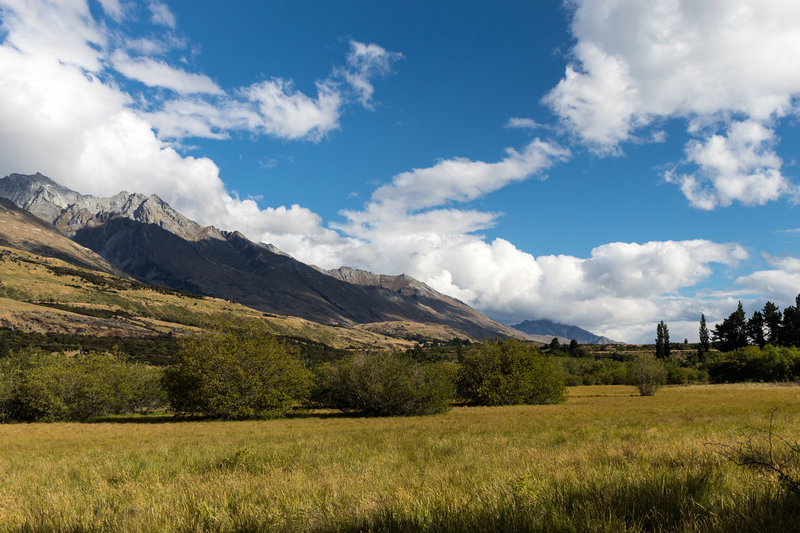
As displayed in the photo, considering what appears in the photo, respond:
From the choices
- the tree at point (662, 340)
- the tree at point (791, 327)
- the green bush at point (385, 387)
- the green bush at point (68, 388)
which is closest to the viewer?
the green bush at point (68, 388)

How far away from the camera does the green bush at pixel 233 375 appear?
1752 inches

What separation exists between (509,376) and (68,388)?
56743 mm

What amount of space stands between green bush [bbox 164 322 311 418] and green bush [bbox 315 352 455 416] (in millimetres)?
6168

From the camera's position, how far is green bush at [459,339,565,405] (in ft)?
206

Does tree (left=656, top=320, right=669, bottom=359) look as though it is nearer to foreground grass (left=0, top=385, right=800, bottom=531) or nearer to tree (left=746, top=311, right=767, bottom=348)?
tree (left=746, top=311, right=767, bottom=348)

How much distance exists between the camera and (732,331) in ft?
473

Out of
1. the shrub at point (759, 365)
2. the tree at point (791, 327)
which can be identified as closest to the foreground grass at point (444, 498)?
the shrub at point (759, 365)

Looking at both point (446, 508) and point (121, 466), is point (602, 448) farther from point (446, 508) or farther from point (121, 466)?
point (121, 466)

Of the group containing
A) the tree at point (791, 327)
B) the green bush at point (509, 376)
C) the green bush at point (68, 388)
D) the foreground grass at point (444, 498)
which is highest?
the tree at point (791, 327)

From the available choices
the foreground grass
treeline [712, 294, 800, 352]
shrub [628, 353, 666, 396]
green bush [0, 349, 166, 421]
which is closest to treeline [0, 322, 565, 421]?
green bush [0, 349, 166, 421]

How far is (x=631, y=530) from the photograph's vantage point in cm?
302

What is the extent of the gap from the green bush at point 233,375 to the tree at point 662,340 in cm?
15535

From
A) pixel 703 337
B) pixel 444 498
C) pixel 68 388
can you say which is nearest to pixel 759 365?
pixel 703 337

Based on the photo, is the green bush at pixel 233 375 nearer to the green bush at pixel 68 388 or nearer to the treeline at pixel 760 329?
the green bush at pixel 68 388
